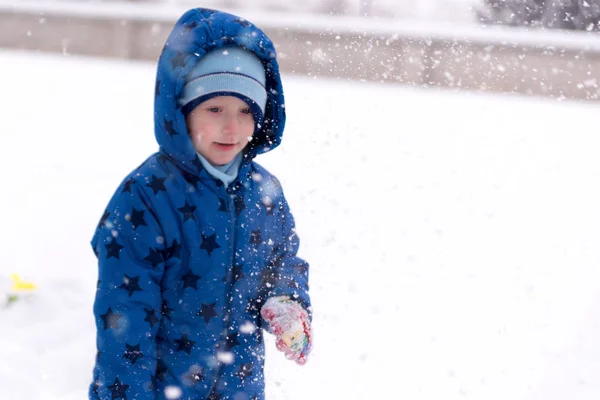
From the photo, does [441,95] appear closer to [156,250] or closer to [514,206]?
[514,206]

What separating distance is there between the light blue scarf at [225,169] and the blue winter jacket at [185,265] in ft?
0.06

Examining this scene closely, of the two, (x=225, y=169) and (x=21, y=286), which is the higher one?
(x=225, y=169)

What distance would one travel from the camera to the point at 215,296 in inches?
65.6

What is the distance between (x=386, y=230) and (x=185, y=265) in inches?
137

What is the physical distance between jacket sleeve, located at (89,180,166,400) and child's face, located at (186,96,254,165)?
222 mm

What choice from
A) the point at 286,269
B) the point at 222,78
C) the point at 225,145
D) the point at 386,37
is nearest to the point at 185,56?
the point at 222,78

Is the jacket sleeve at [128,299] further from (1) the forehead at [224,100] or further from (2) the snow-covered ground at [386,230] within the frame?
(2) the snow-covered ground at [386,230]

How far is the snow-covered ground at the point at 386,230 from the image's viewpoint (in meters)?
3.18

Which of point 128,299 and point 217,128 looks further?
point 217,128

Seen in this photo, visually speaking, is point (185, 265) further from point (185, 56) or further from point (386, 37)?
point (386, 37)

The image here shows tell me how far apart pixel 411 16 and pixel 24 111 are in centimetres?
623

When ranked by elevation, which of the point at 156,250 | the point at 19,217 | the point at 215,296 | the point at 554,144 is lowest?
the point at 19,217

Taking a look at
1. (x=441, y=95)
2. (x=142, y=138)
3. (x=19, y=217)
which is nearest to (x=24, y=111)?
(x=142, y=138)

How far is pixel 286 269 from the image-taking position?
185cm
